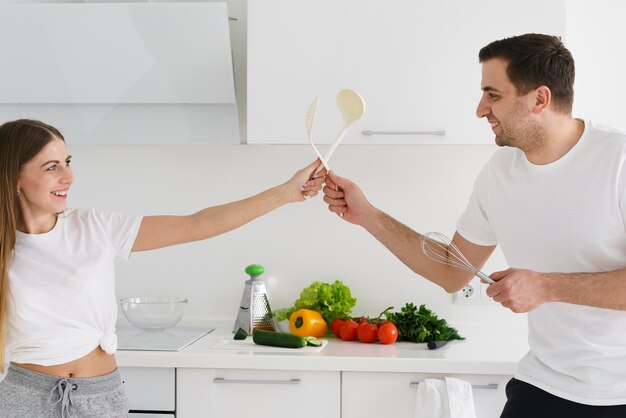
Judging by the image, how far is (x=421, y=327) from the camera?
255cm

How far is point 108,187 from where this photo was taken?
292 centimetres

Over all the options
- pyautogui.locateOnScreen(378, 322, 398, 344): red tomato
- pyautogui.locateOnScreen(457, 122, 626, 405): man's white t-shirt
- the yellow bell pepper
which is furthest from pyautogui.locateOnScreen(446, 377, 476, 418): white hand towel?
the yellow bell pepper

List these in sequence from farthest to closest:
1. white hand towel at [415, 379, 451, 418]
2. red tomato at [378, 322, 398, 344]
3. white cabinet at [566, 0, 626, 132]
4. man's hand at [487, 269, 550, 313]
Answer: white cabinet at [566, 0, 626, 132] < red tomato at [378, 322, 398, 344] < white hand towel at [415, 379, 451, 418] < man's hand at [487, 269, 550, 313]

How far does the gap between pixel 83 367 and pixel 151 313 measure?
30.7 inches

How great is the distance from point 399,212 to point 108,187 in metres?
1.06

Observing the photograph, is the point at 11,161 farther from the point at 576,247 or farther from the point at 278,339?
the point at 576,247

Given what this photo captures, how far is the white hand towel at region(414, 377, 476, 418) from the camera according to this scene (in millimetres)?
2209

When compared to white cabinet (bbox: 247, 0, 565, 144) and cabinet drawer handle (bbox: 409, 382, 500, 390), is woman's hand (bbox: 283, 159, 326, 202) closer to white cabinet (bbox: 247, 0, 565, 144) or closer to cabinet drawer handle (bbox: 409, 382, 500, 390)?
white cabinet (bbox: 247, 0, 565, 144)

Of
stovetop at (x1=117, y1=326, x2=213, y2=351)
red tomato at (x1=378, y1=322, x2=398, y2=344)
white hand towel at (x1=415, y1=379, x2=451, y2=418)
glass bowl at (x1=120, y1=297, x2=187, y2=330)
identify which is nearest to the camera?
white hand towel at (x1=415, y1=379, x2=451, y2=418)

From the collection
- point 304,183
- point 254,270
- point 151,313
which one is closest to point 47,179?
point 304,183

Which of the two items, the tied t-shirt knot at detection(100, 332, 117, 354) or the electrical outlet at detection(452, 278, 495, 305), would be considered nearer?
A: the tied t-shirt knot at detection(100, 332, 117, 354)

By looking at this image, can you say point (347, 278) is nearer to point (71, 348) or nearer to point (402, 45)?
point (402, 45)

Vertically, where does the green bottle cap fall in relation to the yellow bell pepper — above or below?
above

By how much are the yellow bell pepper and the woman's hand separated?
0.55m
